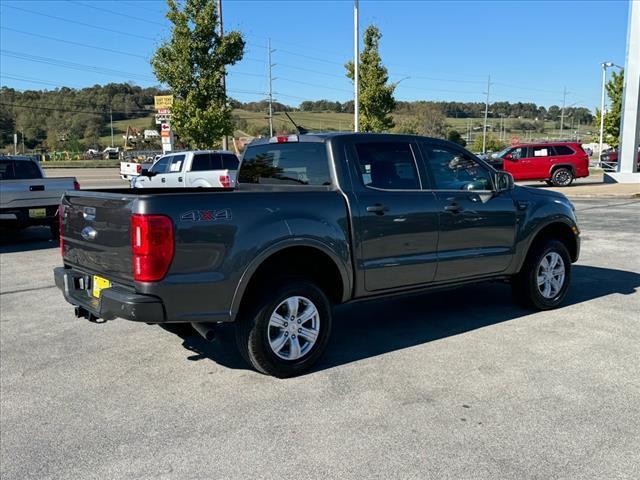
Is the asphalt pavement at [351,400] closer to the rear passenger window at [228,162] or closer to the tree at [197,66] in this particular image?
the rear passenger window at [228,162]

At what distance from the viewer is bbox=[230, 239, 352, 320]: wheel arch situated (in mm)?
4105

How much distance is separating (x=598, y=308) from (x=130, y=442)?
503 centimetres

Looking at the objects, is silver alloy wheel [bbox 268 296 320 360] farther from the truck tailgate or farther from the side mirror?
the side mirror

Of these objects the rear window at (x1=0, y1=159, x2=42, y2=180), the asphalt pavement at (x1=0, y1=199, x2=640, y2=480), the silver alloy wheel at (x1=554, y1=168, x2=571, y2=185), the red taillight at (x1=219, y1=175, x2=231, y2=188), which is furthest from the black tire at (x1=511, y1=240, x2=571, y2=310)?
the silver alloy wheel at (x1=554, y1=168, x2=571, y2=185)

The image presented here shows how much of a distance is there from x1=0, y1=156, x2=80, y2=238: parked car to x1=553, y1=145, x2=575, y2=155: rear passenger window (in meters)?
21.3

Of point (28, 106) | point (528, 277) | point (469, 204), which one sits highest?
point (28, 106)

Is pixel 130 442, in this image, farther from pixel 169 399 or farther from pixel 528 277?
pixel 528 277

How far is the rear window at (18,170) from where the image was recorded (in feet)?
36.6

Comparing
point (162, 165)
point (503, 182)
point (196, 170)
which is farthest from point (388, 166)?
point (162, 165)

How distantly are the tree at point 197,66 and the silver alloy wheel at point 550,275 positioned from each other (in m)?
22.5

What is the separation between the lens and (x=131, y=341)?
5.38 meters

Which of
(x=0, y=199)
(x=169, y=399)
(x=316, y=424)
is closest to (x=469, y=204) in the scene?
(x=316, y=424)

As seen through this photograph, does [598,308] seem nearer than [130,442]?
No

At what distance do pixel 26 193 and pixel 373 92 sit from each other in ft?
91.7
